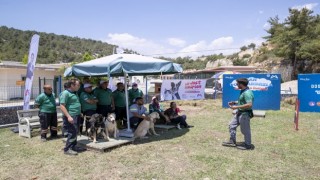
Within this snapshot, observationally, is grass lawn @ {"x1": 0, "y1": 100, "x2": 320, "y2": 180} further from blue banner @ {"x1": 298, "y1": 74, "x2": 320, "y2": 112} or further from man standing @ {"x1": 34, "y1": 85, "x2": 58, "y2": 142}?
blue banner @ {"x1": 298, "y1": 74, "x2": 320, "y2": 112}

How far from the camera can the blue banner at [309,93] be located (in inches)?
541

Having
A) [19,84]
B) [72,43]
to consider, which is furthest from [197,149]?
[72,43]

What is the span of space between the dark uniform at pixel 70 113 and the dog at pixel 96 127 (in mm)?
489

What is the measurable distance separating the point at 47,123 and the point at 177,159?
430 cm

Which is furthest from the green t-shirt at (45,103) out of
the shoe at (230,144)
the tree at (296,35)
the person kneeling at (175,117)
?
the tree at (296,35)

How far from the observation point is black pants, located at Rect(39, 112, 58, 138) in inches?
341

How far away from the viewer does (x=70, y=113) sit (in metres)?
7.20

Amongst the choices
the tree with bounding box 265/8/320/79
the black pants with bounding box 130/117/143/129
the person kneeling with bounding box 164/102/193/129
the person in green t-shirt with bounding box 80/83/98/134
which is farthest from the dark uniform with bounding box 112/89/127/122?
the tree with bounding box 265/8/320/79

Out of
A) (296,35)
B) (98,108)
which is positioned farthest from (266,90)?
(296,35)

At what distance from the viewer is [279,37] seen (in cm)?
4609

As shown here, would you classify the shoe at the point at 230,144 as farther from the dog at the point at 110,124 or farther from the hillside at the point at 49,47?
the hillside at the point at 49,47

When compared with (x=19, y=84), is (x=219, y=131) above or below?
below

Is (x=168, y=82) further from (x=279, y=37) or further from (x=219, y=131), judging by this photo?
(x=279, y=37)

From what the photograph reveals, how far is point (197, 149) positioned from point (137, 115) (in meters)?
2.16
